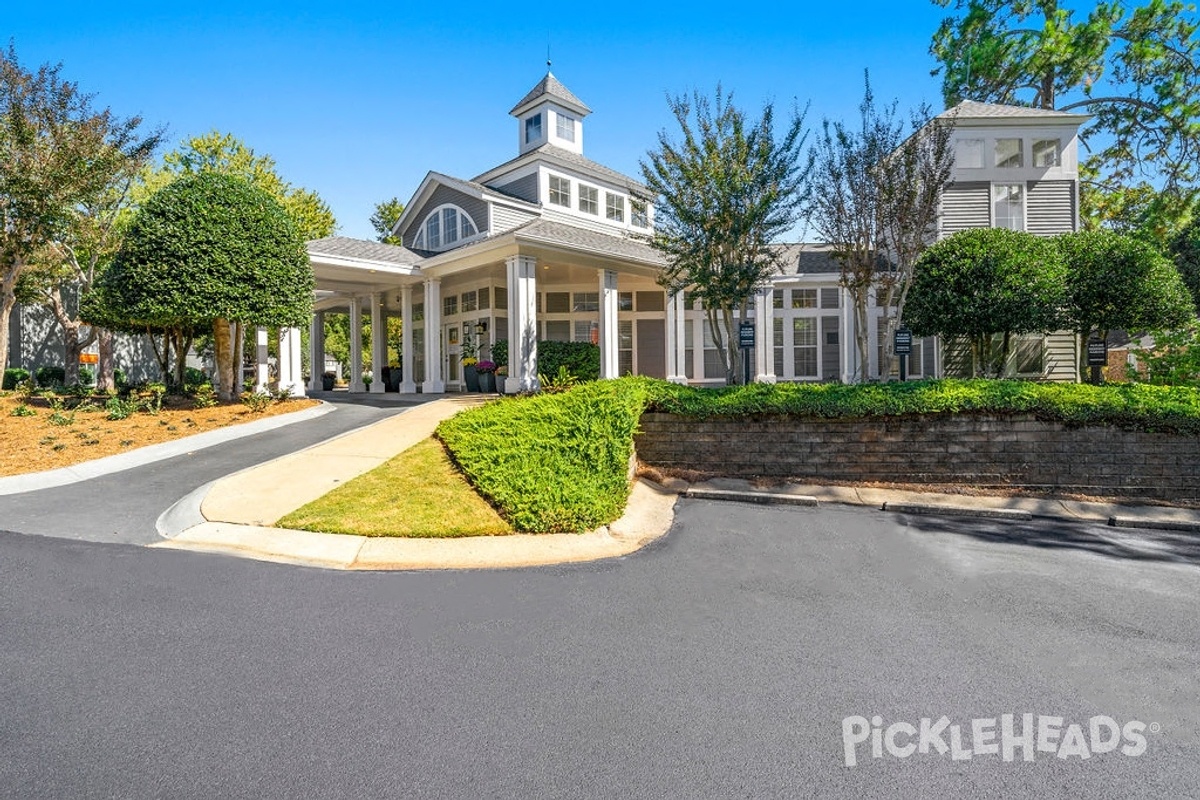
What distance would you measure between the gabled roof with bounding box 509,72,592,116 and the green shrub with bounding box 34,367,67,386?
1765 centimetres

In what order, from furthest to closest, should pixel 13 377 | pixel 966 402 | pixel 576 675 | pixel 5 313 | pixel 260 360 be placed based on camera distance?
pixel 13 377
pixel 260 360
pixel 5 313
pixel 966 402
pixel 576 675

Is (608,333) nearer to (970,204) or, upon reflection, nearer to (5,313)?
(970,204)

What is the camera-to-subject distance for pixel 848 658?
3.57 m

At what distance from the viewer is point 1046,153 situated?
19.1 metres

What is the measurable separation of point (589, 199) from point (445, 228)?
16.1ft

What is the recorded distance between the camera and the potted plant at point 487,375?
16.1m

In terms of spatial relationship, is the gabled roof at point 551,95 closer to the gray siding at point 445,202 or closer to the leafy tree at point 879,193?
the gray siding at point 445,202

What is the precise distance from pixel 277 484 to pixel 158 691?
15.9 feet

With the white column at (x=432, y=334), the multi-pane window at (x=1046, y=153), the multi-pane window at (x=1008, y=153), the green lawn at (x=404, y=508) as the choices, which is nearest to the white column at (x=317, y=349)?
the white column at (x=432, y=334)

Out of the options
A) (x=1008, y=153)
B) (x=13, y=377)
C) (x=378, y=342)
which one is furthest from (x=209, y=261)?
(x=1008, y=153)

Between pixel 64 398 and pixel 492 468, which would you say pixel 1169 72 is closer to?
pixel 492 468

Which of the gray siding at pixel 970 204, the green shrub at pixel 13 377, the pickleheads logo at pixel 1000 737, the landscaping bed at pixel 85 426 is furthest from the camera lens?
the green shrub at pixel 13 377

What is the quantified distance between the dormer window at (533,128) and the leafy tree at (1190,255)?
28.9m

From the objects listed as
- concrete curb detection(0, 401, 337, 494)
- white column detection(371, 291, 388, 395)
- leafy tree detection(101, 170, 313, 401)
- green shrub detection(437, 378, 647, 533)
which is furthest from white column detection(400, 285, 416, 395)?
green shrub detection(437, 378, 647, 533)
